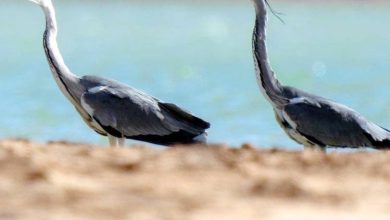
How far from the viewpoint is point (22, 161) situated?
542cm

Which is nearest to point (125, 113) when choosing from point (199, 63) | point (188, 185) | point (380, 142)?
point (380, 142)

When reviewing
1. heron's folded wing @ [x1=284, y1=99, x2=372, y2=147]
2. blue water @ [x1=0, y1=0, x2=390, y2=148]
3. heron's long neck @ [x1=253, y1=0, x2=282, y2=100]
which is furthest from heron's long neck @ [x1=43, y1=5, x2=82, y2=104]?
blue water @ [x1=0, y1=0, x2=390, y2=148]

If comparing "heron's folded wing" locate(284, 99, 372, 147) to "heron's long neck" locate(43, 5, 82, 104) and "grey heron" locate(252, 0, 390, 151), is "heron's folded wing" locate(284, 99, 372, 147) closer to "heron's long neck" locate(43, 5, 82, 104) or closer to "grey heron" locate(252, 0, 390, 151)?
"grey heron" locate(252, 0, 390, 151)

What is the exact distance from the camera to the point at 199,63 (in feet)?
115

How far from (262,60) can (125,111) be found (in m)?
1.08

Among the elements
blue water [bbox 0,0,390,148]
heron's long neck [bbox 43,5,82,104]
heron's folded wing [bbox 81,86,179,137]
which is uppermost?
heron's long neck [bbox 43,5,82,104]

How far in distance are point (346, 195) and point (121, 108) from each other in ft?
14.3

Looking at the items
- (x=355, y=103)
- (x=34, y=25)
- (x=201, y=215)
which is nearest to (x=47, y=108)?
(x=355, y=103)

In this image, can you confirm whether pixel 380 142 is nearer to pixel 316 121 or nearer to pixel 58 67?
pixel 316 121

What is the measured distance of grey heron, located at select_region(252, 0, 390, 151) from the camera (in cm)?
880

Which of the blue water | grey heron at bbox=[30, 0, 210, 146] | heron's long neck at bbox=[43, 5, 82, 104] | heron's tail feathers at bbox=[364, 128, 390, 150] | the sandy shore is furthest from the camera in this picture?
the blue water

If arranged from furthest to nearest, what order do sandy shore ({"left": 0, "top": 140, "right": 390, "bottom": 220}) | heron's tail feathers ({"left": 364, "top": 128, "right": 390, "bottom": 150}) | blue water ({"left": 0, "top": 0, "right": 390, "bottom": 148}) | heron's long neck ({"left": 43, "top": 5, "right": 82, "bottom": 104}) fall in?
1. blue water ({"left": 0, "top": 0, "right": 390, "bottom": 148})
2. heron's long neck ({"left": 43, "top": 5, "right": 82, "bottom": 104})
3. heron's tail feathers ({"left": 364, "top": 128, "right": 390, "bottom": 150})
4. sandy shore ({"left": 0, "top": 140, "right": 390, "bottom": 220})

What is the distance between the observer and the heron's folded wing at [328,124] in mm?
8812

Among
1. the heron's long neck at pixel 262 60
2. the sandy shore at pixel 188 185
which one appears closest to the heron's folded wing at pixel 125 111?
the heron's long neck at pixel 262 60
